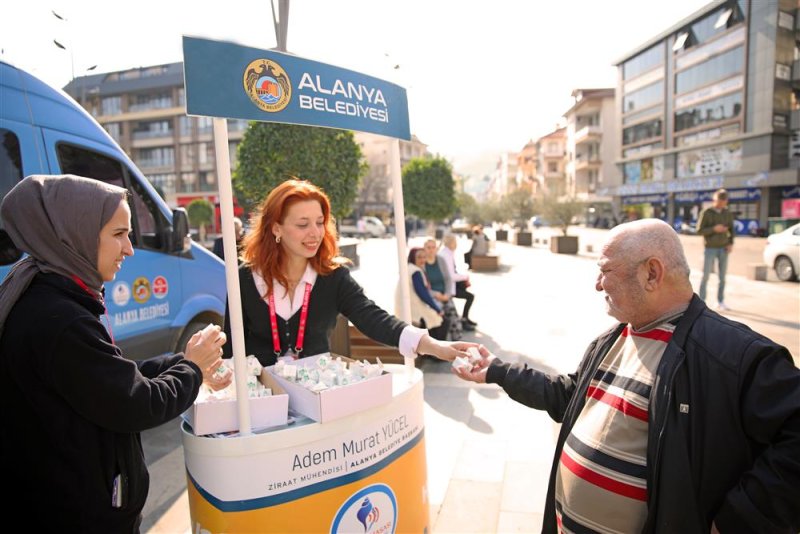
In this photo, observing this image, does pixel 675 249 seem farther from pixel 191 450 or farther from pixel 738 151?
pixel 738 151

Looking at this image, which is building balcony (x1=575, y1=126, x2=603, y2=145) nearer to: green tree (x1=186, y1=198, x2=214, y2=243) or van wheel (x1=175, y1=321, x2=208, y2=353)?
green tree (x1=186, y1=198, x2=214, y2=243)

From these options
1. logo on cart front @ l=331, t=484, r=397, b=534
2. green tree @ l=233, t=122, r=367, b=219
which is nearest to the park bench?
green tree @ l=233, t=122, r=367, b=219

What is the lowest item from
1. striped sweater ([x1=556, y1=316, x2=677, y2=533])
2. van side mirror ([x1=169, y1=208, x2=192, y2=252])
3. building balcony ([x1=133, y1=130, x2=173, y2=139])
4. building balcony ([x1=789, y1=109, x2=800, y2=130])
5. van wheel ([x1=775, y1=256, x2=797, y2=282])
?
van wheel ([x1=775, y1=256, x2=797, y2=282])

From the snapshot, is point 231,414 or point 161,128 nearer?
point 231,414

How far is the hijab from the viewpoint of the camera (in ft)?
4.59

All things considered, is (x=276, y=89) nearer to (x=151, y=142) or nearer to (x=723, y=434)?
(x=723, y=434)

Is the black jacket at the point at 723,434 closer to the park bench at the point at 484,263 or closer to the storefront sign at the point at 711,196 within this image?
the park bench at the point at 484,263

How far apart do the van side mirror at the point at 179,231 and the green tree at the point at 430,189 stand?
23.2m

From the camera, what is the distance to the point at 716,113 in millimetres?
37938

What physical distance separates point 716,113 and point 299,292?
44.5 metres

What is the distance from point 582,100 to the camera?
5928 cm

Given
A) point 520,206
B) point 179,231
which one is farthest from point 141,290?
point 520,206

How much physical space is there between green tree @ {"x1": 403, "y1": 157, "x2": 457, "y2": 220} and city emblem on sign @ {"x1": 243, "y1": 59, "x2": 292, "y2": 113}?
2587 cm

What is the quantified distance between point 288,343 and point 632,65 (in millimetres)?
55036
